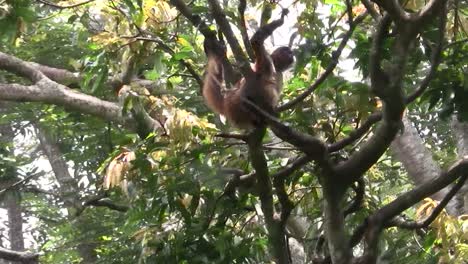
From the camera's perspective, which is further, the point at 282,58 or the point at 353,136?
the point at 282,58

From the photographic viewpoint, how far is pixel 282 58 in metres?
5.54

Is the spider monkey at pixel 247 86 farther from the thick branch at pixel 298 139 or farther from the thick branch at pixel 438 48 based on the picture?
the thick branch at pixel 438 48

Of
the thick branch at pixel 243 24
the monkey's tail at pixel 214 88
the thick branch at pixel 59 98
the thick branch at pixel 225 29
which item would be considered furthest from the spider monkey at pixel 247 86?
the thick branch at pixel 59 98

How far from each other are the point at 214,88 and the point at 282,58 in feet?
2.73

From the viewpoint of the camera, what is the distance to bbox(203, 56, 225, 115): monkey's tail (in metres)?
A: 4.82

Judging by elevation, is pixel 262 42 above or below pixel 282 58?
below

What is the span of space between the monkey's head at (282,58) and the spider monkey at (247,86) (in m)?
0.18

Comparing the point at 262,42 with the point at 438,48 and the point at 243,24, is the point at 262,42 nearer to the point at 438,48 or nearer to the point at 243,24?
the point at 243,24

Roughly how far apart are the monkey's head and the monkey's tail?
74 centimetres

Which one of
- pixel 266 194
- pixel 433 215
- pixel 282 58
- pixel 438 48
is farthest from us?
pixel 282 58

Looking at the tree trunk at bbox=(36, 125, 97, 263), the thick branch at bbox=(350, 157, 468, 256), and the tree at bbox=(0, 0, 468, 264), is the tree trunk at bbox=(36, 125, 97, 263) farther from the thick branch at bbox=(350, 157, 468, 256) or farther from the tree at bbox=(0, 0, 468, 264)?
the thick branch at bbox=(350, 157, 468, 256)

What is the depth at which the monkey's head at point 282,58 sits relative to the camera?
18.1 feet

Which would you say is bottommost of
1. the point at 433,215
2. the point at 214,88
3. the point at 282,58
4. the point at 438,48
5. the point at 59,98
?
Answer: the point at 433,215

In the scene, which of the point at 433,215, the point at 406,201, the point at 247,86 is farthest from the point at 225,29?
the point at 433,215
